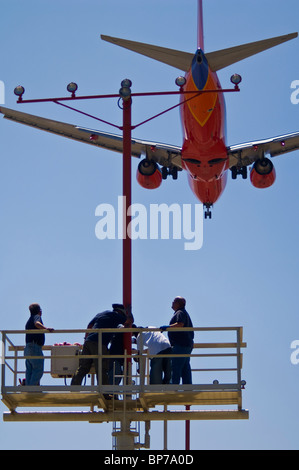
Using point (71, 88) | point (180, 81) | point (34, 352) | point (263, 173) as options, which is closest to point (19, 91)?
point (71, 88)

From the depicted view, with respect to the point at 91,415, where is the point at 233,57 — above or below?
above

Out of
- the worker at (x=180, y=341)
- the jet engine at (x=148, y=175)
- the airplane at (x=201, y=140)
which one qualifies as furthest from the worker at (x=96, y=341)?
the jet engine at (x=148, y=175)

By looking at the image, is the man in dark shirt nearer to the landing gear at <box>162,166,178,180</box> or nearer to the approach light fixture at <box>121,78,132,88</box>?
the approach light fixture at <box>121,78,132,88</box>

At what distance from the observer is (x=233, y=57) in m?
46.9

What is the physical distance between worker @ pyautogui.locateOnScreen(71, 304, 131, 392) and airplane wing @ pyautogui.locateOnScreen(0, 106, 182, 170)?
1267 inches

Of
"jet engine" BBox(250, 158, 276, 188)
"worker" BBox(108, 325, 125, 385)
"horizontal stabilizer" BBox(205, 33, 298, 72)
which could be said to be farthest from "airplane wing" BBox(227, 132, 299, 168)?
"worker" BBox(108, 325, 125, 385)

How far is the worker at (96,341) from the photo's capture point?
1950 centimetres

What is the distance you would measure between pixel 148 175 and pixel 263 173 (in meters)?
5.83

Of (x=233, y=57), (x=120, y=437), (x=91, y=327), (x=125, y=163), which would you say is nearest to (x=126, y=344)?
(x=91, y=327)

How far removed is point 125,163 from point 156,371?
171 inches

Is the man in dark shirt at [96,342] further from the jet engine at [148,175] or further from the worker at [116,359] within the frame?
the jet engine at [148,175]

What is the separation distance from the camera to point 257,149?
174ft
